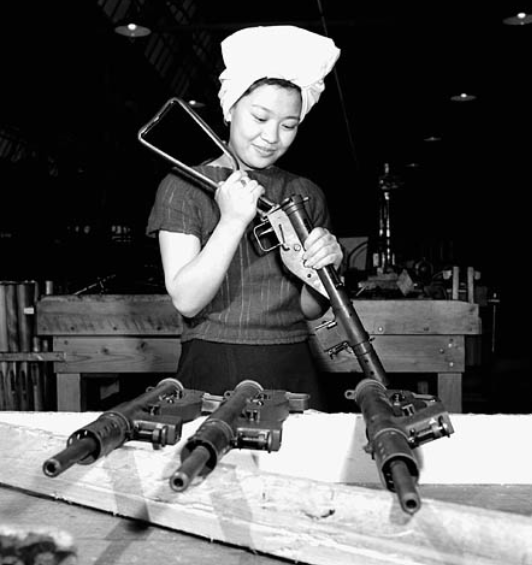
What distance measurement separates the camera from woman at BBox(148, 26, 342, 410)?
60.3 inches

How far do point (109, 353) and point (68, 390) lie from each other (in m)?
0.25

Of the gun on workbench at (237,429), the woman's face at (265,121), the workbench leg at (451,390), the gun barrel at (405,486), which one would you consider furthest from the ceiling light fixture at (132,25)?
the gun barrel at (405,486)

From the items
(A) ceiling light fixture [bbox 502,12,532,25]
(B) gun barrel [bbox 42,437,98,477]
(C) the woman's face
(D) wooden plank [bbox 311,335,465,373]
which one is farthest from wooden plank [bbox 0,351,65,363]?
(A) ceiling light fixture [bbox 502,12,532,25]

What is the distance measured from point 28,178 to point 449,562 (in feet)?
27.4

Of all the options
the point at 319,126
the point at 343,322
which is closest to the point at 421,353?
the point at 343,322

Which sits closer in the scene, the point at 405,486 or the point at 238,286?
the point at 405,486

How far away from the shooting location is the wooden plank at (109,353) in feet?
10.7

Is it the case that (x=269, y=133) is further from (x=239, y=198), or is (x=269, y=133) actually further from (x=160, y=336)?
(x=160, y=336)

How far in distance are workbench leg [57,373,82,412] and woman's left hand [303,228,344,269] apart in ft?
6.79

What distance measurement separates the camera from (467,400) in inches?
203

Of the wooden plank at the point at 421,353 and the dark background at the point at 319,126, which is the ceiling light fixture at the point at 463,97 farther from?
the wooden plank at the point at 421,353

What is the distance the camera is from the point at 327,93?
37.7 feet

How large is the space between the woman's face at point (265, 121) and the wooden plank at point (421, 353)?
1.66 m

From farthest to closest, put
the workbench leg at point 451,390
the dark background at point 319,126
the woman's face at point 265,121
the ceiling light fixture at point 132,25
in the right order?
the dark background at point 319,126
the ceiling light fixture at point 132,25
the workbench leg at point 451,390
the woman's face at point 265,121
